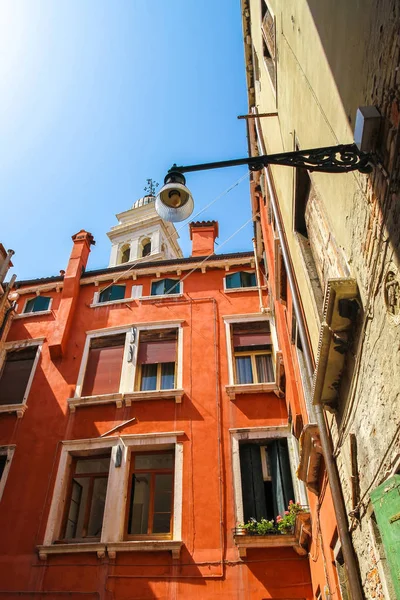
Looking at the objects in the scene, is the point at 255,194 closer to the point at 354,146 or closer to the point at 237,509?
the point at 237,509

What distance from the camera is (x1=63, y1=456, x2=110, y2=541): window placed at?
Answer: 35.1ft

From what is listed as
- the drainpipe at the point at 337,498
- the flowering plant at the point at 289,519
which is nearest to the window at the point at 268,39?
the drainpipe at the point at 337,498

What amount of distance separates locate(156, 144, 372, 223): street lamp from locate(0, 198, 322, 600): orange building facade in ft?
17.2

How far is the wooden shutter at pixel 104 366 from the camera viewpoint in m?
12.8

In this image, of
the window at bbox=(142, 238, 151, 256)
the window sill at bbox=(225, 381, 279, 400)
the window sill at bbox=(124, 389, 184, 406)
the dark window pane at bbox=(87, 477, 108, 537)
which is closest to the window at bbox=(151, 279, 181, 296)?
the window sill at bbox=(124, 389, 184, 406)

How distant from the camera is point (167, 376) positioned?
41.9ft

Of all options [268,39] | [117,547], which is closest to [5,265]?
[117,547]

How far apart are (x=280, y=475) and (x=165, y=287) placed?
284 inches

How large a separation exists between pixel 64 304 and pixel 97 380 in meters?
3.26

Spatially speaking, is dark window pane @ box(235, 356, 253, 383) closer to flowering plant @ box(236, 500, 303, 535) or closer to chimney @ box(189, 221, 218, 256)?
flowering plant @ box(236, 500, 303, 535)

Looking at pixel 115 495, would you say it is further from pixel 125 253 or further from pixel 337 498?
pixel 125 253

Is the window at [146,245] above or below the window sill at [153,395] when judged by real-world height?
above

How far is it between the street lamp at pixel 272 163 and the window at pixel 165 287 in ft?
32.7

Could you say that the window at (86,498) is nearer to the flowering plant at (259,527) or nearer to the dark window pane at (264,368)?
the flowering plant at (259,527)
